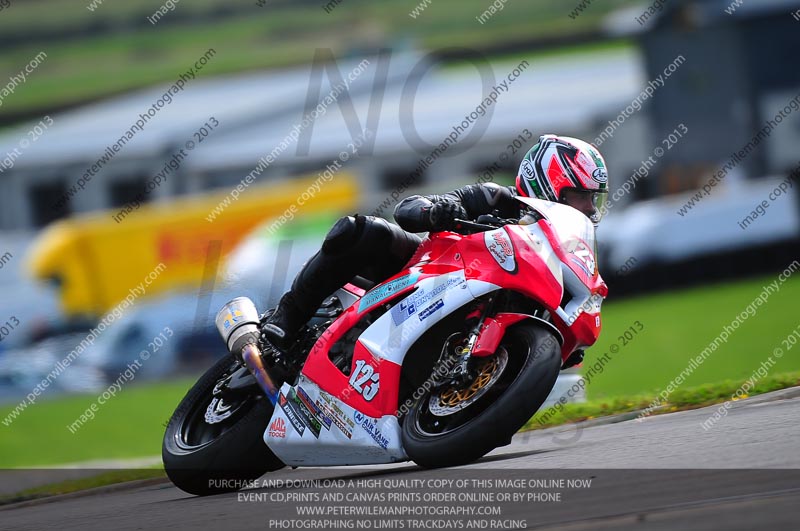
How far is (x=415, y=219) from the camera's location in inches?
235

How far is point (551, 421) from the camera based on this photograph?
8.25 m

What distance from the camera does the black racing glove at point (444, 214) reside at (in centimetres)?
596

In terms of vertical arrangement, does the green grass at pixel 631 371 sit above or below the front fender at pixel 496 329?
below

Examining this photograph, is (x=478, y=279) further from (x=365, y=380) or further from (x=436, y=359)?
(x=365, y=380)

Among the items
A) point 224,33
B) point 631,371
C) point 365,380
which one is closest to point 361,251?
point 365,380

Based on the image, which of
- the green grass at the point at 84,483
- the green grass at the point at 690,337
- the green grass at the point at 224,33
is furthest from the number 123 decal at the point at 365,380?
the green grass at the point at 224,33

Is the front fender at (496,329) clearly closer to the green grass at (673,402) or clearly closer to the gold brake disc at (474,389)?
the gold brake disc at (474,389)

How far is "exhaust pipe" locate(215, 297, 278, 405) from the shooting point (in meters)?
6.52

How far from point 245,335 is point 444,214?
1.52 metres

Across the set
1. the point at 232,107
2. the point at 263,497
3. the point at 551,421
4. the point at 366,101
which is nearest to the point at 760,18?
the point at 366,101

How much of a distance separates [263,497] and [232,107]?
100ft

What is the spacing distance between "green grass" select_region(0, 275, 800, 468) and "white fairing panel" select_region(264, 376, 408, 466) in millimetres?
2895

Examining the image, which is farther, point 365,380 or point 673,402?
point 673,402

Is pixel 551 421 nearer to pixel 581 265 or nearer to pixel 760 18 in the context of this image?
pixel 581 265
